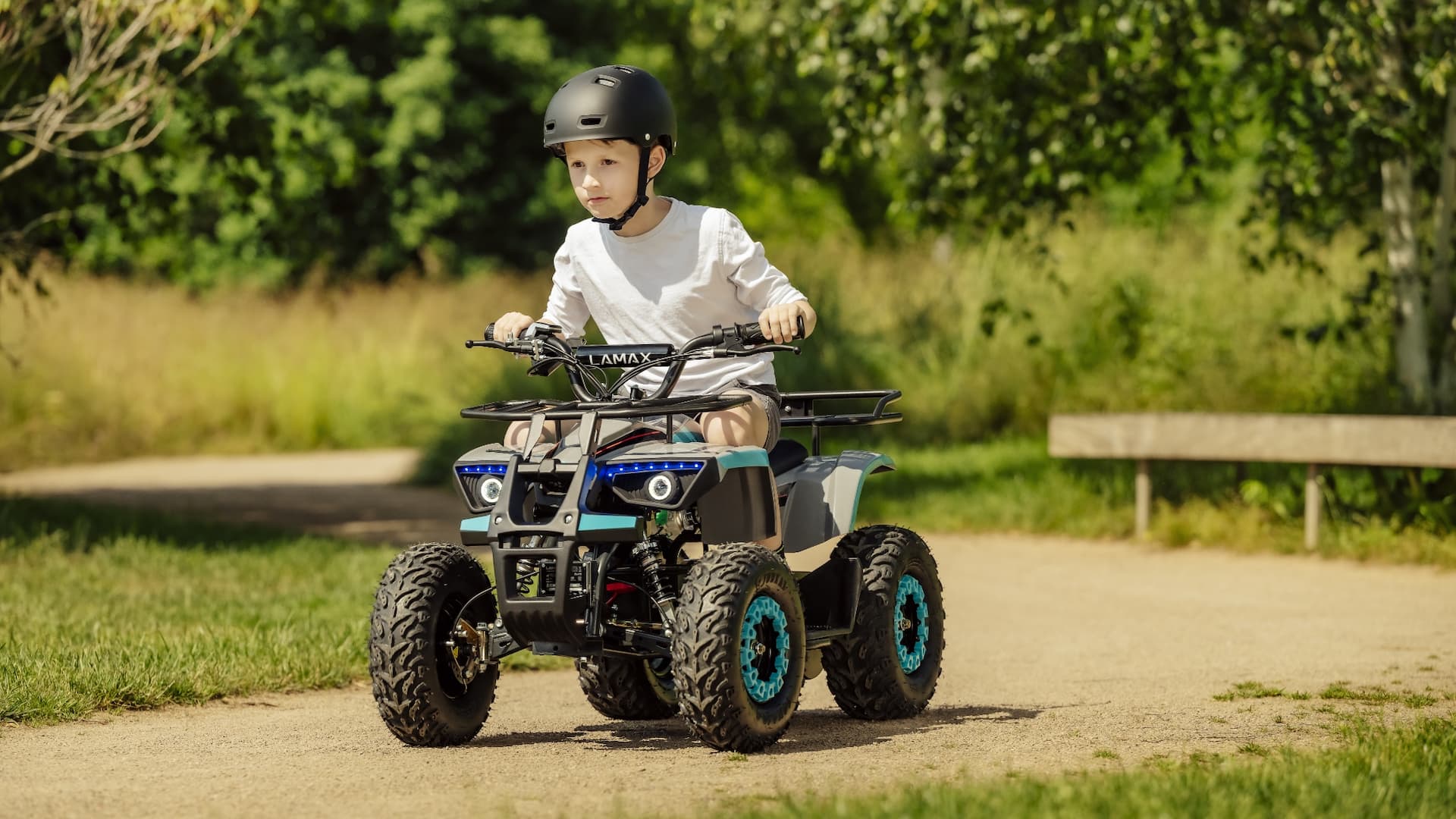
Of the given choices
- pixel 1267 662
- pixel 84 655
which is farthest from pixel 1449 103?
pixel 84 655

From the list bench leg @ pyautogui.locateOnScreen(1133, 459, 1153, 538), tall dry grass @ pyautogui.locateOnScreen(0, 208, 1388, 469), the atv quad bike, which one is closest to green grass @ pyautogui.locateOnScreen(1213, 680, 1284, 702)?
the atv quad bike

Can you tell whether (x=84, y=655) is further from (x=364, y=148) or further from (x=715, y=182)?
(x=715, y=182)

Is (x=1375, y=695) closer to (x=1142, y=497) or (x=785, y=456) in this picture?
(x=785, y=456)

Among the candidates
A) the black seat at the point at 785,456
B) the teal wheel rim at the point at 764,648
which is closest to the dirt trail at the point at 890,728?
the teal wheel rim at the point at 764,648

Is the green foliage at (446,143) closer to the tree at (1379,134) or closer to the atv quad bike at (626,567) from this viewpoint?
the tree at (1379,134)

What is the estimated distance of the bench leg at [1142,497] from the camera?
1320 centimetres

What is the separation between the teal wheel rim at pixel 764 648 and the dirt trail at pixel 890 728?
203 mm

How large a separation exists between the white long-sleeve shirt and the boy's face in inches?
6.1

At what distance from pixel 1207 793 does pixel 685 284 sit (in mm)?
2207

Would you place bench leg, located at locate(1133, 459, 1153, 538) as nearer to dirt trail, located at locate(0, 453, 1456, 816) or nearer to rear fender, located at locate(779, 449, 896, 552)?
dirt trail, located at locate(0, 453, 1456, 816)

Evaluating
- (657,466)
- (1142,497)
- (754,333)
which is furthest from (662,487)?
(1142,497)

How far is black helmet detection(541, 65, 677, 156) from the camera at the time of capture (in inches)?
229

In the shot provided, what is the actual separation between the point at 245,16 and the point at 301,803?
6.54m

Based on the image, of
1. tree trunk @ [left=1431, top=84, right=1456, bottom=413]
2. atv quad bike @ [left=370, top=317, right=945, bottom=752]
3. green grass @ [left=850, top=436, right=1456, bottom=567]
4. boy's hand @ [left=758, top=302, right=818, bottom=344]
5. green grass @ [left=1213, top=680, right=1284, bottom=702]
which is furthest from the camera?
tree trunk @ [left=1431, top=84, right=1456, bottom=413]
